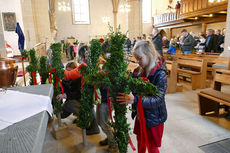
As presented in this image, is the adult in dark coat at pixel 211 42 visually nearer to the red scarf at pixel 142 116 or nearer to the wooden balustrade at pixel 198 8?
the wooden balustrade at pixel 198 8

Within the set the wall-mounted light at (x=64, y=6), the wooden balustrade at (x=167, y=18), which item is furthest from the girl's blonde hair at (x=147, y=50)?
the wall-mounted light at (x=64, y=6)

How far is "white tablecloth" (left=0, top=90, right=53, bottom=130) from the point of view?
2.57 ft

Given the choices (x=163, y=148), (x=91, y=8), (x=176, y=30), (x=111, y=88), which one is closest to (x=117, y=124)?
(x=111, y=88)

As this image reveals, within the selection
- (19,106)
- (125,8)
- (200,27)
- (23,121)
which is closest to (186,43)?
(19,106)

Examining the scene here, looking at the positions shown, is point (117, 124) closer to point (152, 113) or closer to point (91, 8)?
point (152, 113)

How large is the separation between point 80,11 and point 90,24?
1767 mm

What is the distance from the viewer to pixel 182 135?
2.61 metres

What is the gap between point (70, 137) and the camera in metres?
2.67

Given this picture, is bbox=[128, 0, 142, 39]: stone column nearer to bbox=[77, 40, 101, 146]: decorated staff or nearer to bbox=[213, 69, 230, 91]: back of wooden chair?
bbox=[213, 69, 230, 91]: back of wooden chair

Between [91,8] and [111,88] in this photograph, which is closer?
[111,88]

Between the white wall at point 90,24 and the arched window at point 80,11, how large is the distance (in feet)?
1.53

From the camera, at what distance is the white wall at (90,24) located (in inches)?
695

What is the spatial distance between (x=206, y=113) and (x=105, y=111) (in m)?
2.45

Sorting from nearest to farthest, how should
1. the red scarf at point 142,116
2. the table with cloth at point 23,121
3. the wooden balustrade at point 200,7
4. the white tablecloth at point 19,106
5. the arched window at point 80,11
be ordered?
1. the table with cloth at point 23,121
2. the white tablecloth at point 19,106
3. the red scarf at point 142,116
4. the wooden balustrade at point 200,7
5. the arched window at point 80,11
